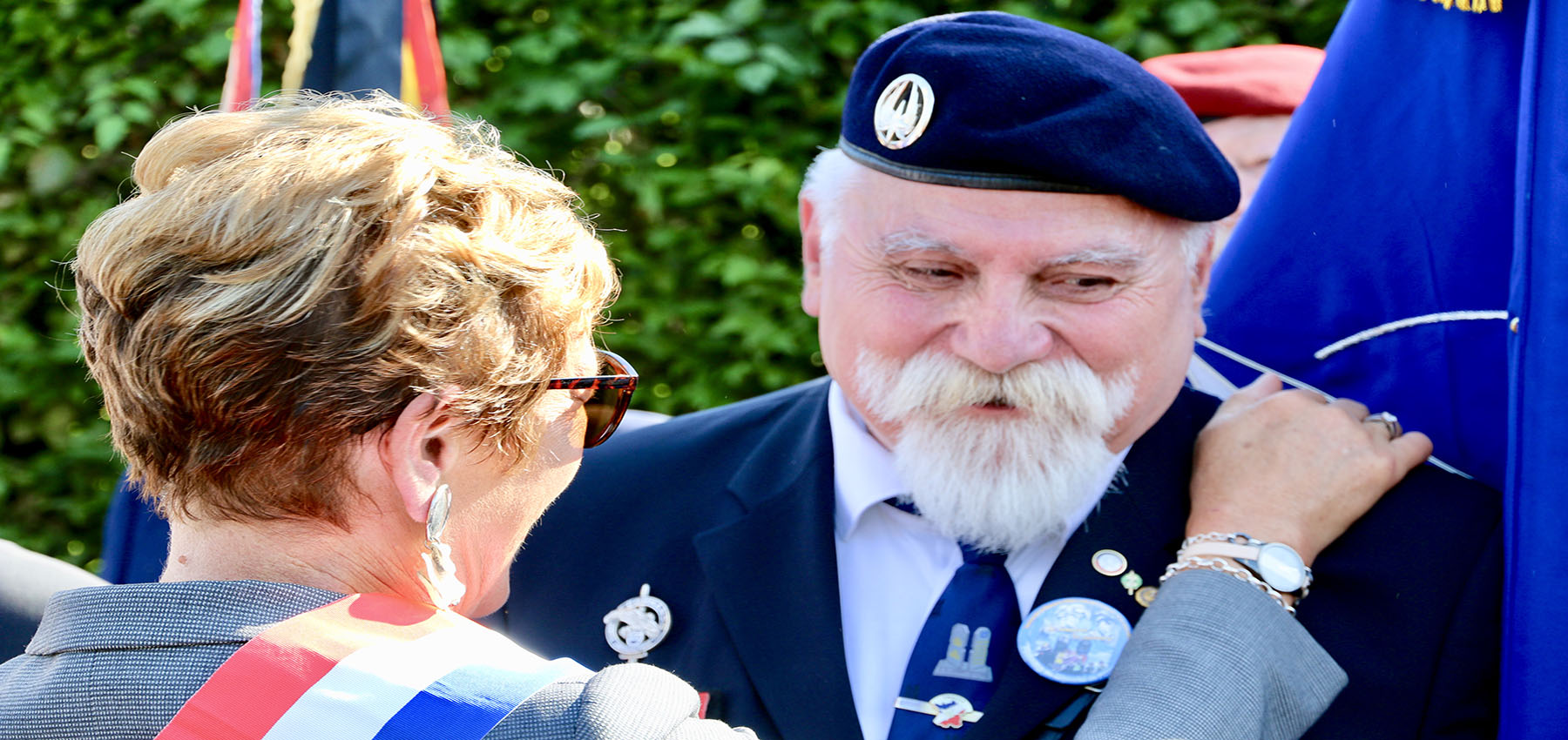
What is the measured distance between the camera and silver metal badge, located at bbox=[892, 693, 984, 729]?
1914mm

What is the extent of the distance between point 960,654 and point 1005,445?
34 centimetres

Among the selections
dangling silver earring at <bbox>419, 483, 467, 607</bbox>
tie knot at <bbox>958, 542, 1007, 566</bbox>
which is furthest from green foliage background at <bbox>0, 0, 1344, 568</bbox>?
dangling silver earring at <bbox>419, 483, 467, 607</bbox>

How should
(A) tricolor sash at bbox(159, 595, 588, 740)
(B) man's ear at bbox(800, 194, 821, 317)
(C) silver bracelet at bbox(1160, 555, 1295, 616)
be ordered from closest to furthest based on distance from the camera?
(A) tricolor sash at bbox(159, 595, 588, 740)
(C) silver bracelet at bbox(1160, 555, 1295, 616)
(B) man's ear at bbox(800, 194, 821, 317)

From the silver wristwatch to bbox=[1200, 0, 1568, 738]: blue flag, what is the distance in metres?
0.22

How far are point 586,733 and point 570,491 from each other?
4.19 feet

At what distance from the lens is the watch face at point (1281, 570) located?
1.86 metres

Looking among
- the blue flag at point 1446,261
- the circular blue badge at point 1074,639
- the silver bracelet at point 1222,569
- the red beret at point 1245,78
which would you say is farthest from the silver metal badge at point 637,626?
the red beret at point 1245,78

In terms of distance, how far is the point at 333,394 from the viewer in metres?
1.24

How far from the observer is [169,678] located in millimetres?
1152

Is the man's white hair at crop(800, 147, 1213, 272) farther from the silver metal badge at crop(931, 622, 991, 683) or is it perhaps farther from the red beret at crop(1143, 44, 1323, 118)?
the red beret at crop(1143, 44, 1323, 118)

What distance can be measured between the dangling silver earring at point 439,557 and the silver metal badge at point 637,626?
2.43ft

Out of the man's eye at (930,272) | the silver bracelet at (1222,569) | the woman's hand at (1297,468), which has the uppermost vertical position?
the man's eye at (930,272)

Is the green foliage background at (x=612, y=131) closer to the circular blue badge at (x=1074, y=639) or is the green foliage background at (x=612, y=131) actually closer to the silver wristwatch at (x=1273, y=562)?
the circular blue badge at (x=1074, y=639)

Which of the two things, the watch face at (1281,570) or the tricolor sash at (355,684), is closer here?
the tricolor sash at (355,684)
